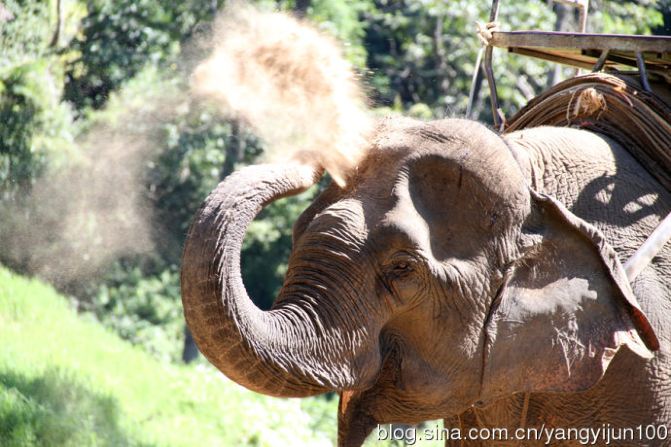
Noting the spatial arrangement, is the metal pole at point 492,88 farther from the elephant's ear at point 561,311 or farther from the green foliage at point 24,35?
the green foliage at point 24,35

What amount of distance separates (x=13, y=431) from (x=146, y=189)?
9423mm

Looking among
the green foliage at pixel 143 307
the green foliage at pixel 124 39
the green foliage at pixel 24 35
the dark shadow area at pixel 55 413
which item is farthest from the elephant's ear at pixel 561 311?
the green foliage at pixel 143 307

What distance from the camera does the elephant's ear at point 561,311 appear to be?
3332 mm

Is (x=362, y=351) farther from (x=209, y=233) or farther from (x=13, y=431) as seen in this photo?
(x=13, y=431)

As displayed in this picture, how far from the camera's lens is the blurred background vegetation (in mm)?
11328

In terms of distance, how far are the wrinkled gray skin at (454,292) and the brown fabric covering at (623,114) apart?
360 millimetres

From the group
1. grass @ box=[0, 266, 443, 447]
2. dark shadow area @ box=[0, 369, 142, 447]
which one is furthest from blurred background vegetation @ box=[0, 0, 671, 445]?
dark shadow area @ box=[0, 369, 142, 447]

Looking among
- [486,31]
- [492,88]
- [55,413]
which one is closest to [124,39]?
[55,413]

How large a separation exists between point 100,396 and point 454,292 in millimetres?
4091

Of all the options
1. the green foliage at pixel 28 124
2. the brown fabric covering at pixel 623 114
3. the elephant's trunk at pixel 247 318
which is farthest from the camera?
the green foliage at pixel 28 124

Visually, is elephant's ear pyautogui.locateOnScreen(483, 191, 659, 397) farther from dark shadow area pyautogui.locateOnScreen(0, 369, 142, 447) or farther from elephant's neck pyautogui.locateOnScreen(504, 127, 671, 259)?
dark shadow area pyautogui.locateOnScreen(0, 369, 142, 447)

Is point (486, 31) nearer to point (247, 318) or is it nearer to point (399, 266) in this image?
point (399, 266)

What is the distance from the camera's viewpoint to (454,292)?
3.24m

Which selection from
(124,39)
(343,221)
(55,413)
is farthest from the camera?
(124,39)
